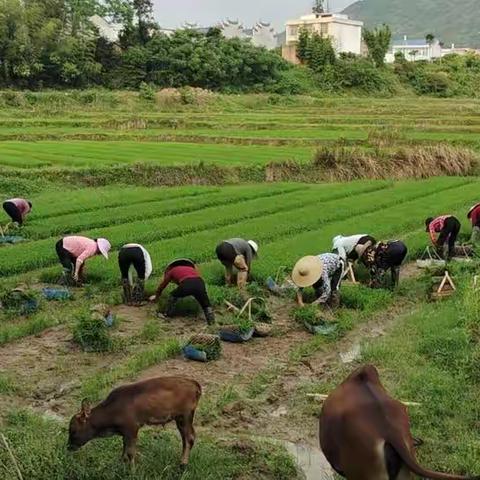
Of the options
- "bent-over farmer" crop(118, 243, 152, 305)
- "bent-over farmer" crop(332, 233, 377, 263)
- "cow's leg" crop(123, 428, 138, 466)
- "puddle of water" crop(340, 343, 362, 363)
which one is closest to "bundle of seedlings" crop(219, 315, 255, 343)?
"puddle of water" crop(340, 343, 362, 363)

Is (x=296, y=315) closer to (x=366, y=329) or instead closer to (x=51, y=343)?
(x=366, y=329)

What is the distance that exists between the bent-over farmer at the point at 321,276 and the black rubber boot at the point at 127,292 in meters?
2.63

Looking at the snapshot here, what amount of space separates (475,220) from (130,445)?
36.2 ft

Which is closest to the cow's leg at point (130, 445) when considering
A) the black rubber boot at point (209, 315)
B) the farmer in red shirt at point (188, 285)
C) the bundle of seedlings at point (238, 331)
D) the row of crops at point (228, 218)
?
the bundle of seedlings at point (238, 331)

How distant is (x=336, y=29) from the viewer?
280 feet

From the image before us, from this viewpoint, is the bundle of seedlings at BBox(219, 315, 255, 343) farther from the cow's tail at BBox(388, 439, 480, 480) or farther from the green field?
the green field

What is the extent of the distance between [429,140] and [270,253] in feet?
70.1

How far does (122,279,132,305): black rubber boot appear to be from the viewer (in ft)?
37.6

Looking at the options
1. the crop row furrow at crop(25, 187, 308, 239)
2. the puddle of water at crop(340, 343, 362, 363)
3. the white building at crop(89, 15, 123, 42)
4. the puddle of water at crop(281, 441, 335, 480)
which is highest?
the white building at crop(89, 15, 123, 42)

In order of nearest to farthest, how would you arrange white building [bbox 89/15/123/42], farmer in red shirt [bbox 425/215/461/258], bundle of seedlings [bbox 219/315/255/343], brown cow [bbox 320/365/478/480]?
1. brown cow [bbox 320/365/478/480]
2. bundle of seedlings [bbox 219/315/255/343]
3. farmer in red shirt [bbox 425/215/461/258]
4. white building [bbox 89/15/123/42]

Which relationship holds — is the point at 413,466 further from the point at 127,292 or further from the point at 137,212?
the point at 137,212

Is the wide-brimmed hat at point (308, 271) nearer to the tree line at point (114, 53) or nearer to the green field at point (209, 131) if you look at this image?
the green field at point (209, 131)

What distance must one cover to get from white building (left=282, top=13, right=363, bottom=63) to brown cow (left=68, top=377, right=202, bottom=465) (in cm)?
7948

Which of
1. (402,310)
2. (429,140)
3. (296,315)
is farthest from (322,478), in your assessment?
(429,140)
